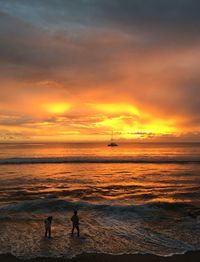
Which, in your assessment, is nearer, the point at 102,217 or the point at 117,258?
the point at 117,258

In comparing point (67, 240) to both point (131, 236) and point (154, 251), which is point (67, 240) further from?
point (154, 251)

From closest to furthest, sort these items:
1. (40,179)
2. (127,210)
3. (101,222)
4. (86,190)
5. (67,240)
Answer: (67,240) → (101,222) → (127,210) → (86,190) → (40,179)

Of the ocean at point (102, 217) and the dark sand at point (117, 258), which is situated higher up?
the ocean at point (102, 217)

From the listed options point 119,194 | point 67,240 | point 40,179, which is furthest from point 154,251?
point 40,179

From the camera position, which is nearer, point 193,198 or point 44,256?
point 44,256

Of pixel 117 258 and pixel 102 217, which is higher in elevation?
pixel 102 217

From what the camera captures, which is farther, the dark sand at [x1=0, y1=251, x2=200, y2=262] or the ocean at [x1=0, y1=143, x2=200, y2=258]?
the ocean at [x1=0, y1=143, x2=200, y2=258]

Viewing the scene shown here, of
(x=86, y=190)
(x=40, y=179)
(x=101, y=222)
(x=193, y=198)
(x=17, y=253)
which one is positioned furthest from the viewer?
(x=40, y=179)

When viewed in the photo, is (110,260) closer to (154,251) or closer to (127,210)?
(154,251)

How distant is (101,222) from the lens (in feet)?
78.6

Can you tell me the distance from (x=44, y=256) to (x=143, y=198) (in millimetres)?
17910

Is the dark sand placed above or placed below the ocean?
below

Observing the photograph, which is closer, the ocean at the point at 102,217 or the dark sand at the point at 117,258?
the dark sand at the point at 117,258

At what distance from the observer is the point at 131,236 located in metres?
20.3
